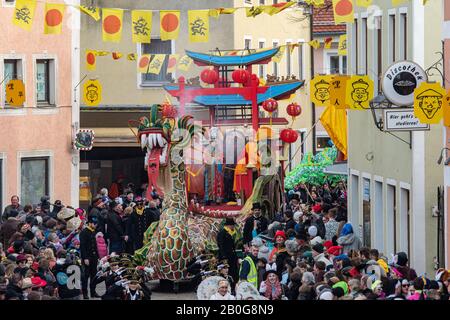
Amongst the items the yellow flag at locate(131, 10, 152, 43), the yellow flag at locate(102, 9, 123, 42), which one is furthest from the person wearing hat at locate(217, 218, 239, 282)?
the yellow flag at locate(102, 9, 123, 42)

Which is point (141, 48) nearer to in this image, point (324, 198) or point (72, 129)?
point (72, 129)

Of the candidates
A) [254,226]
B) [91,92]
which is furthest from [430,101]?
[91,92]

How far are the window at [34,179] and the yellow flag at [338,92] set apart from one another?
15082 mm

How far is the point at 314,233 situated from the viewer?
33.0 metres

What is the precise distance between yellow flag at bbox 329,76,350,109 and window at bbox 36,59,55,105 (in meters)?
15.8

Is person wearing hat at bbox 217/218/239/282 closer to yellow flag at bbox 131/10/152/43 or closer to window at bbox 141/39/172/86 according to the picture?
yellow flag at bbox 131/10/152/43

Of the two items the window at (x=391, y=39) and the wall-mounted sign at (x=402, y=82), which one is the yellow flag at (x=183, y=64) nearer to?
the window at (x=391, y=39)

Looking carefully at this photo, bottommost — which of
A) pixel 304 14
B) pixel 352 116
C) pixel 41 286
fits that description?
pixel 41 286

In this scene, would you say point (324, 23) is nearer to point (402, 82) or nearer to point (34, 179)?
point (34, 179)

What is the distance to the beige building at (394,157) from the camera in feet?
106

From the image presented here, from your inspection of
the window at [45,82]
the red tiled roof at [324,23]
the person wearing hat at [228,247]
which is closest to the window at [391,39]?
the person wearing hat at [228,247]

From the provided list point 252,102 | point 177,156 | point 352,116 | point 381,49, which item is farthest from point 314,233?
point 252,102

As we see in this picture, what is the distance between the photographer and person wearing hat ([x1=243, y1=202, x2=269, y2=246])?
3551cm

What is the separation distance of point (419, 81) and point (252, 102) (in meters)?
16.8
